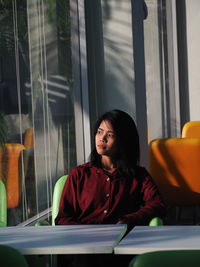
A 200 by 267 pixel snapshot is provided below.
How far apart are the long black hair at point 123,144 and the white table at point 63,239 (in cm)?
71

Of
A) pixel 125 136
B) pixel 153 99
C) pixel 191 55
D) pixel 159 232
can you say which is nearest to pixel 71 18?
pixel 125 136

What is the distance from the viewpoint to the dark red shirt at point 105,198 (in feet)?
12.1

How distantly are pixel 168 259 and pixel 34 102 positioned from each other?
2.98 metres

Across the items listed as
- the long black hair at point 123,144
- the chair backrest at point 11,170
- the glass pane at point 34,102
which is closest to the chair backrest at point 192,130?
the glass pane at point 34,102

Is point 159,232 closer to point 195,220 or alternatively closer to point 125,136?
point 125,136

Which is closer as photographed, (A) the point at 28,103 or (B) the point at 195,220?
(A) the point at 28,103

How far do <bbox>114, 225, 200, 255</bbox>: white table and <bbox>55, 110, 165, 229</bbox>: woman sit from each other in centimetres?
65

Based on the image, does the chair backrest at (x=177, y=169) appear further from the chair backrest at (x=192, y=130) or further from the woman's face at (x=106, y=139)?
the chair backrest at (x=192, y=130)

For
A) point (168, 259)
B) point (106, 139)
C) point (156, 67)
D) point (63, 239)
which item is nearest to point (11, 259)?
point (168, 259)

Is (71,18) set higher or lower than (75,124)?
higher

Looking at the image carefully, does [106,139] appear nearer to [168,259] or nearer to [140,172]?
[140,172]

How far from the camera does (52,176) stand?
204 inches

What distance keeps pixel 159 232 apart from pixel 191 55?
26.8 feet

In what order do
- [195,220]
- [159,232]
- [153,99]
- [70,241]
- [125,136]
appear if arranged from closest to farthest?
[70,241], [159,232], [125,136], [195,220], [153,99]
